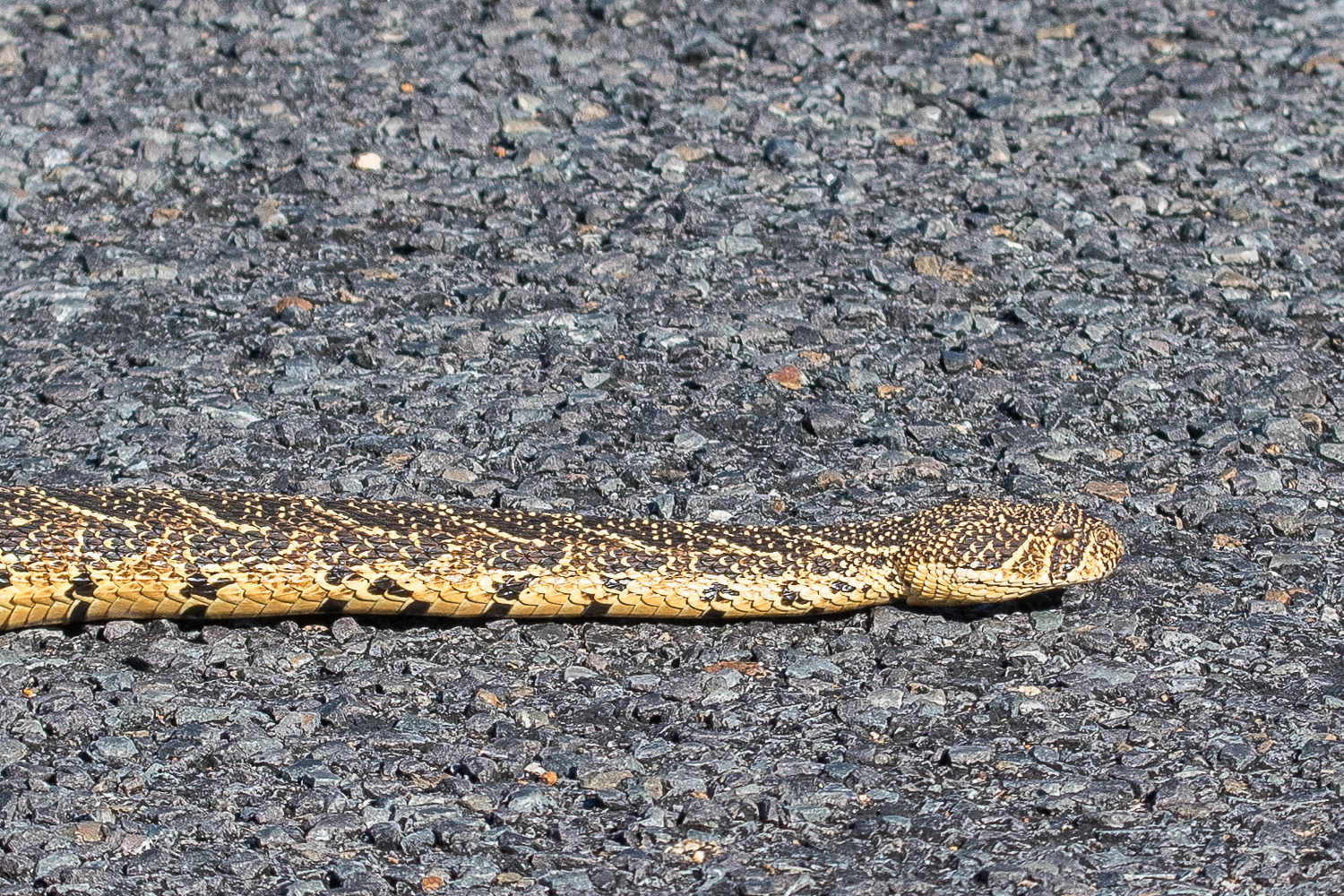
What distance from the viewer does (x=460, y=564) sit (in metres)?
6.41

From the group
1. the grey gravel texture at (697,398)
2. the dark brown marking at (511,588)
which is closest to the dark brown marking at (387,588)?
the grey gravel texture at (697,398)

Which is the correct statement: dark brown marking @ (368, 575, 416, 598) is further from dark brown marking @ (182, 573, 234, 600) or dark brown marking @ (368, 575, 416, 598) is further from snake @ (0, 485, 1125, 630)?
dark brown marking @ (182, 573, 234, 600)

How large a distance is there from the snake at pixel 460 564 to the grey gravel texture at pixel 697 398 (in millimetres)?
119

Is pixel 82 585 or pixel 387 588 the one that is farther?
pixel 387 588

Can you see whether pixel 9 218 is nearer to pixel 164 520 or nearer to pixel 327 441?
pixel 327 441

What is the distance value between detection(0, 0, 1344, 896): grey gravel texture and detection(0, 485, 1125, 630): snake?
0.39 feet

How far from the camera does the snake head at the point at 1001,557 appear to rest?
643cm

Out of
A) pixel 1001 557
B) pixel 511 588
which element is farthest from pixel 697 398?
pixel 1001 557

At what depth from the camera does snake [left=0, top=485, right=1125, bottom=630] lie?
20.7 feet

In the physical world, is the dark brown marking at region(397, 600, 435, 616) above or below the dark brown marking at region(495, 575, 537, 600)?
below

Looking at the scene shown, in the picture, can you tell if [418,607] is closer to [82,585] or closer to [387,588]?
[387,588]

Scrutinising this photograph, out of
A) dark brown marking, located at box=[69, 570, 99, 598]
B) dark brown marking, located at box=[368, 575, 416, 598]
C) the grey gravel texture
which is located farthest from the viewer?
dark brown marking, located at box=[368, 575, 416, 598]

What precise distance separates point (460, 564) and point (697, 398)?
6.43ft

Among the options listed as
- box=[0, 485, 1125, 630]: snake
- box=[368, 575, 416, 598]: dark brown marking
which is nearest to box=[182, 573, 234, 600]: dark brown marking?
box=[0, 485, 1125, 630]: snake
